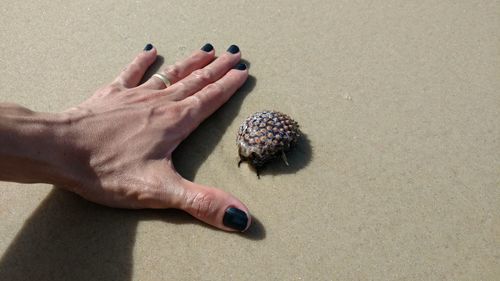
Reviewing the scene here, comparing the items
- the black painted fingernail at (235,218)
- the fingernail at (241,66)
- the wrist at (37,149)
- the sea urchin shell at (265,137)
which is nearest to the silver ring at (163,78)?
the fingernail at (241,66)

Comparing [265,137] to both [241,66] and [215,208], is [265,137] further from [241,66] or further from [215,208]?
[241,66]

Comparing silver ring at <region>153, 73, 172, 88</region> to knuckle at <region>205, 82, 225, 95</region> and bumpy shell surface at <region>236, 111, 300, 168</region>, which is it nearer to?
knuckle at <region>205, 82, 225, 95</region>

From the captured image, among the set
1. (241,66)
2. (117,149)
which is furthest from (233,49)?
(117,149)

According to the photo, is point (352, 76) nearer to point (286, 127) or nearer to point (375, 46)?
point (375, 46)

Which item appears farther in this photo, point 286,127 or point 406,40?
point 406,40

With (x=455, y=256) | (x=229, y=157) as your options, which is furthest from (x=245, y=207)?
(x=455, y=256)

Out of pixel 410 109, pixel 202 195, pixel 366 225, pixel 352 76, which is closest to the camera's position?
pixel 202 195

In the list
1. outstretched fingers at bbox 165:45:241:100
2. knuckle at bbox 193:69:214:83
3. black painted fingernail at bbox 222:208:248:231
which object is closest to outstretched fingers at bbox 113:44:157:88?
outstretched fingers at bbox 165:45:241:100
